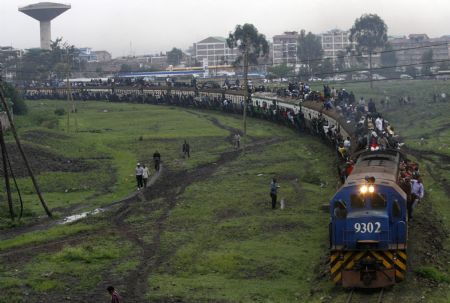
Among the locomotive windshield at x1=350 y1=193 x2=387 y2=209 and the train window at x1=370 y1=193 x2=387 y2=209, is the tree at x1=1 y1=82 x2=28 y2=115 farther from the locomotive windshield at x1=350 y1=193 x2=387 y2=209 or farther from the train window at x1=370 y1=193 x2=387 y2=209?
the train window at x1=370 y1=193 x2=387 y2=209

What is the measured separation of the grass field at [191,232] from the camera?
721 inches

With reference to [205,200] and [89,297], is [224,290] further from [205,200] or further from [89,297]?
[205,200]

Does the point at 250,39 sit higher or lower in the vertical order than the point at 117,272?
higher

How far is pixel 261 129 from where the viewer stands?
189 ft

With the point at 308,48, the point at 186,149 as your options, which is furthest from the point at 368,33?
the point at 186,149

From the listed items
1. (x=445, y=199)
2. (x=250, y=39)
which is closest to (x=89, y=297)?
(x=445, y=199)

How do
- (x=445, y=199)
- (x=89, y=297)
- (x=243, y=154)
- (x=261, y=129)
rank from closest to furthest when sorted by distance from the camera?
(x=89, y=297), (x=445, y=199), (x=243, y=154), (x=261, y=129)

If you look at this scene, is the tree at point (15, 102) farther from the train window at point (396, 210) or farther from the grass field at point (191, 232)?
the train window at point (396, 210)

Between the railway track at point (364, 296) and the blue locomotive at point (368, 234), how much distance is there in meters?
0.17

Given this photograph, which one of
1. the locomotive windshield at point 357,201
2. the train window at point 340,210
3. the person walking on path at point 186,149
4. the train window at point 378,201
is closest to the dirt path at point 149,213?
the person walking on path at point 186,149

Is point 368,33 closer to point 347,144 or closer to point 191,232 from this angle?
point 347,144

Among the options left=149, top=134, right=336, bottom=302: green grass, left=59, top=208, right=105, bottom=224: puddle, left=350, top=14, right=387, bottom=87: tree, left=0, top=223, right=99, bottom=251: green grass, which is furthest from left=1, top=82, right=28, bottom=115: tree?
left=350, top=14, right=387, bottom=87: tree

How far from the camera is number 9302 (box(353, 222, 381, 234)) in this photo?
1738 cm

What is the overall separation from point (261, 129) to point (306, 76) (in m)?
69.7
